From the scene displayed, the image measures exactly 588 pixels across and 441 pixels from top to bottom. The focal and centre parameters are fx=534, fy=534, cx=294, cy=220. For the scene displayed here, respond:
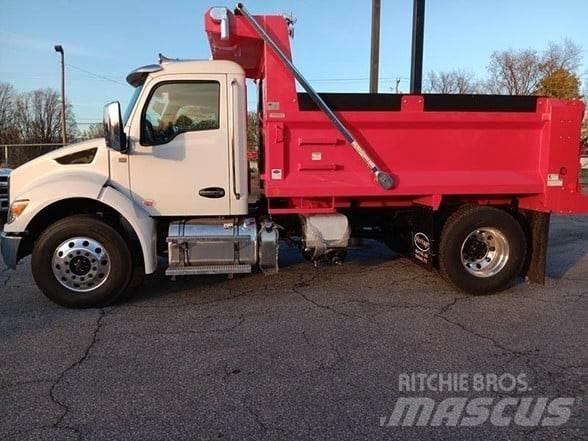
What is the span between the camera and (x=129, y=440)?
3160 millimetres

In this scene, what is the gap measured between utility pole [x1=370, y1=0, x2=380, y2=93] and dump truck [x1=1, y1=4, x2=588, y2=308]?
254 inches

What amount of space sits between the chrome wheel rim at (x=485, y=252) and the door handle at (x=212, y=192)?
2879 mm

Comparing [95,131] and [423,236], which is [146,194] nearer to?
[423,236]

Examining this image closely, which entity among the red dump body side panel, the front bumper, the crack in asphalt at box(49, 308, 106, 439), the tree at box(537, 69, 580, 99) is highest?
the tree at box(537, 69, 580, 99)

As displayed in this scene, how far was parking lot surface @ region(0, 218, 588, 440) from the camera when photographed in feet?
11.0

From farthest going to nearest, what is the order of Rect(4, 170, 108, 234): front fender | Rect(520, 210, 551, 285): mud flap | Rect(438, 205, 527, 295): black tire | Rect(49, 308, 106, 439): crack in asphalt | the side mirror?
Rect(520, 210, 551, 285): mud flap < Rect(438, 205, 527, 295): black tire < Rect(4, 170, 108, 234): front fender < the side mirror < Rect(49, 308, 106, 439): crack in asphalt

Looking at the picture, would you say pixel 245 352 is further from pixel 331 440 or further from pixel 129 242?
pixel 129 242

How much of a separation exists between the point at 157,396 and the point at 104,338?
55.5 inches

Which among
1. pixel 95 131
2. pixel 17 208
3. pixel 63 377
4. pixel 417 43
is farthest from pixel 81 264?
pixel 95 131

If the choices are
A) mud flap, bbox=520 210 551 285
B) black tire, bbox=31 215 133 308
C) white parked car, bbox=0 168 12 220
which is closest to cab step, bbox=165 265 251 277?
black tire, bbox=31 215 133 308

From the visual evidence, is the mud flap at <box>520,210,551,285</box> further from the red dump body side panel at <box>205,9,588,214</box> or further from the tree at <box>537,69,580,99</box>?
the tree at <box>537,69,580,99</box>

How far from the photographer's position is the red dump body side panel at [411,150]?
5.89 meters

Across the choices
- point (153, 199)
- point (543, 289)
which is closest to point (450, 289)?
point (543, 289)

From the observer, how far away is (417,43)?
9641 millimetres
